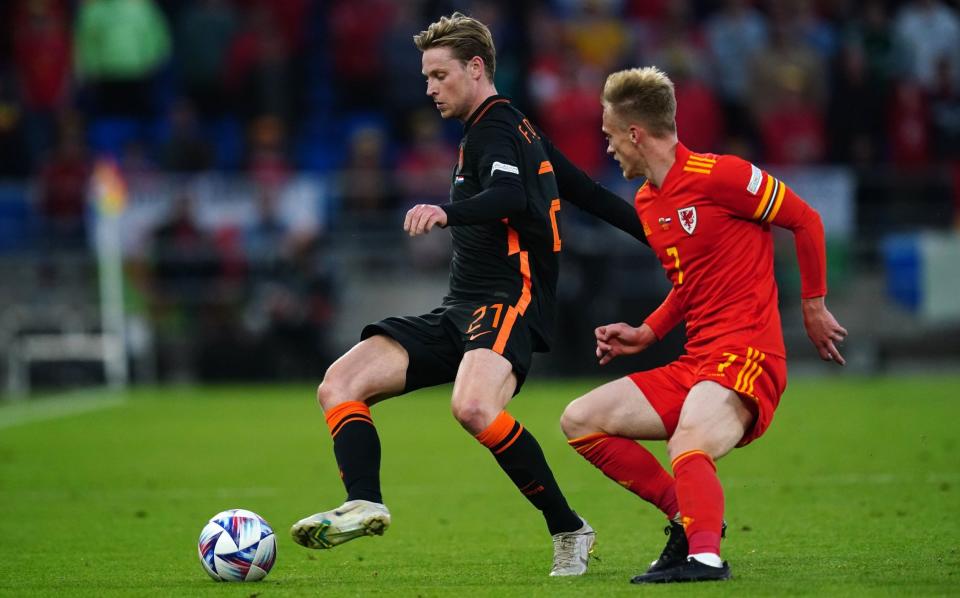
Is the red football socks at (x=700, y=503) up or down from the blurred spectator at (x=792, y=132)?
down

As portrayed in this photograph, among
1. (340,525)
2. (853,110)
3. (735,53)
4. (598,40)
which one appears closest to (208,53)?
(598,40)

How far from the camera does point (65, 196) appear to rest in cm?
1894

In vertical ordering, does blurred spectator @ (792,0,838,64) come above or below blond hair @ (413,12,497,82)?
above

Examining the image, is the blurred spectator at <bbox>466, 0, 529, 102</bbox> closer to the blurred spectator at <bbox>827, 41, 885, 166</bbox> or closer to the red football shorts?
the blurred spectator at <bbox>827, 41, 885, 166</bbox>

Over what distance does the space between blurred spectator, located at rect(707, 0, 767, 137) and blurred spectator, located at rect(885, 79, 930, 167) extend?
181 centimetres

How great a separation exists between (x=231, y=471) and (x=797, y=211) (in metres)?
6.11

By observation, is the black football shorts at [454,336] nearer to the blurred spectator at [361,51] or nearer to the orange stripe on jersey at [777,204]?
the orange stripe on jersey at [777,204]

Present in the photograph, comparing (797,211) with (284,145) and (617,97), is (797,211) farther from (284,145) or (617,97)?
(284,145)

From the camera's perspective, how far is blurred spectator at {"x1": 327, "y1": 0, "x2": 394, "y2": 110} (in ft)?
65.2

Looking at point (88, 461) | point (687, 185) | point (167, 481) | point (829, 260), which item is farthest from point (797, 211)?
point (829, 260)

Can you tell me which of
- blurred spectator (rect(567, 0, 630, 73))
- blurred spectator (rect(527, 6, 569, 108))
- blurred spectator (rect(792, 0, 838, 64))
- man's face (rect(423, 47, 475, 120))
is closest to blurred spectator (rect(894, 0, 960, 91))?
blurred spectator (rect(792, 0, 838, 64))

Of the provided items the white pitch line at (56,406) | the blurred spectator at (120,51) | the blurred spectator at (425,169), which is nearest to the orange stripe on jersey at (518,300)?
the white pitch line at (56,406)

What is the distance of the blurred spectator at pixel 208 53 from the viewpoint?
2011cm

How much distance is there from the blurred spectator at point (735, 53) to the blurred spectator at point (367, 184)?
4.42 m
